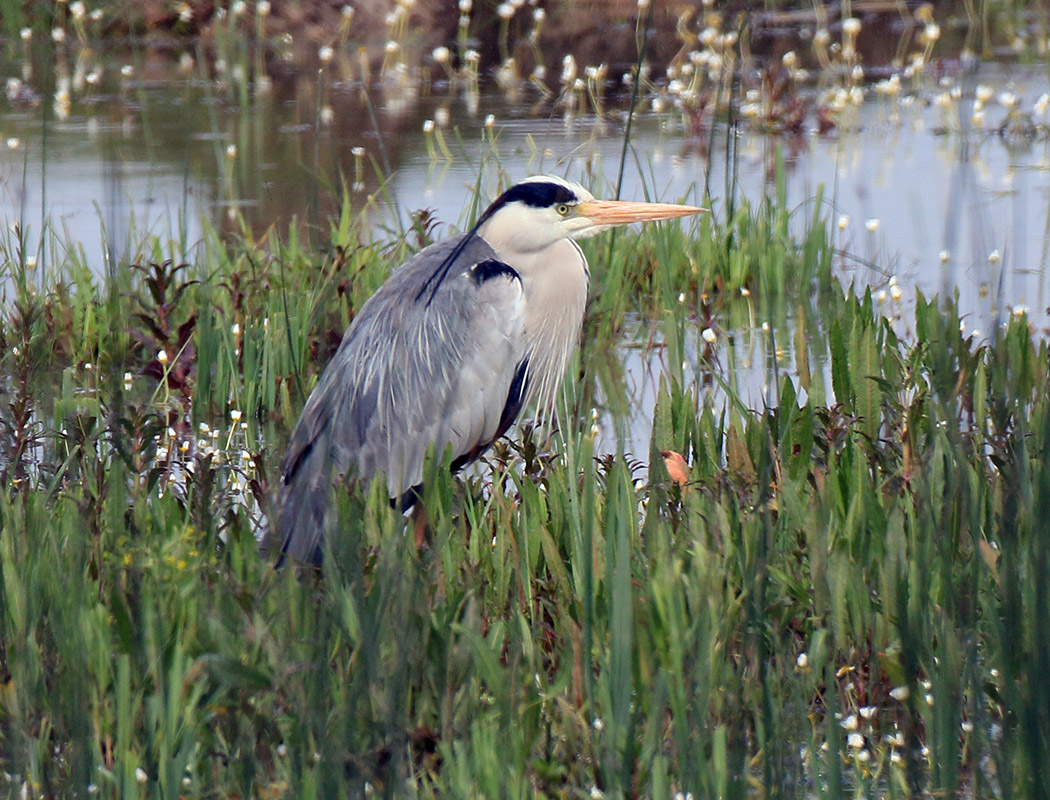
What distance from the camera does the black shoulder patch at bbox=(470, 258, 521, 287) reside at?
12.8 ft

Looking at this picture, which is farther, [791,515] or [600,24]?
[600,24]

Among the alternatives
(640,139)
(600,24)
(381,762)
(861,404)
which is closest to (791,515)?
(861,404)

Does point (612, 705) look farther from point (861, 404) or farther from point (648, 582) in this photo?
point (861, 404)

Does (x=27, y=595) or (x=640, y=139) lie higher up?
(x=640, y=139)

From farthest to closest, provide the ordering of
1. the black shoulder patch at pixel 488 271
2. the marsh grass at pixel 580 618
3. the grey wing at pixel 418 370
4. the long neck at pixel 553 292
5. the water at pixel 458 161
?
the water at pixel 458 161
the long neck at pixel 553 292
the black shoulder patch at pixel 488 271
the grey wing at pixel 418 370
the marsh grass at pixel 580 618

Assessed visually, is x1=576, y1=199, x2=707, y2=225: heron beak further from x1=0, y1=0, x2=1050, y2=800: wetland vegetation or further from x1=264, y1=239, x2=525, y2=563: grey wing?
x1=0, y1=0, x2=1050, y2=800: wetland vegetation

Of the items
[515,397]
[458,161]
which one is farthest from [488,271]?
[458,161]

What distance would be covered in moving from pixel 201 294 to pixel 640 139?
4114 millimetres

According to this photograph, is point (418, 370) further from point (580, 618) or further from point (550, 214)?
point (580, 618)

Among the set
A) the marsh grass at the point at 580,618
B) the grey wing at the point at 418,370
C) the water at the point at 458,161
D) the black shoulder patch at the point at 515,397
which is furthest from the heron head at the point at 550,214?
the water at the point at 458,161

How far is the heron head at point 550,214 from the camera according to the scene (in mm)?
3893

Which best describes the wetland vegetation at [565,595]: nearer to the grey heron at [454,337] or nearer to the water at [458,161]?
the grey heron at [454,337]

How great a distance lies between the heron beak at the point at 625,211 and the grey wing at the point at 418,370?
276mm

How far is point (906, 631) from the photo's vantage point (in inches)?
64.4
